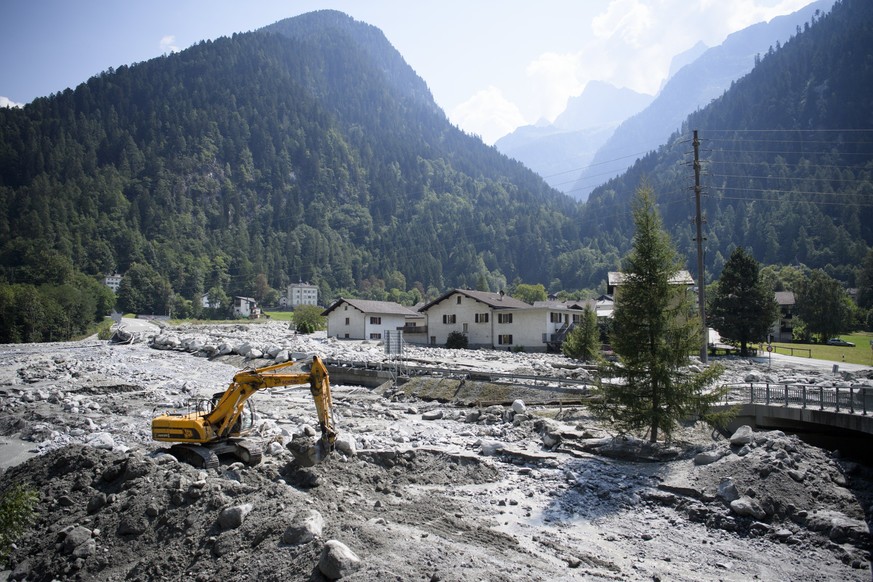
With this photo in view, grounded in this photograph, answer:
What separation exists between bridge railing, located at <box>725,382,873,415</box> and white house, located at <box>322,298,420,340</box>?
4937 centimetres

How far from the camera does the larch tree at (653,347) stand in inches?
724

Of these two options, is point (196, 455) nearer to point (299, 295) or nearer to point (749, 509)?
point (749, 509)

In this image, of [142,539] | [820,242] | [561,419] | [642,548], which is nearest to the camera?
[142,539]

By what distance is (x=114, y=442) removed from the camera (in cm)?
1959

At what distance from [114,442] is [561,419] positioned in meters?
17.7

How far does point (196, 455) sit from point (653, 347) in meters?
14.7

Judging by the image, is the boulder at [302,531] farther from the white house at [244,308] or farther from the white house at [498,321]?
the white house at [244,308]

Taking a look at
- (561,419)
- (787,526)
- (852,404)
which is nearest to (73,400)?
(561,419)

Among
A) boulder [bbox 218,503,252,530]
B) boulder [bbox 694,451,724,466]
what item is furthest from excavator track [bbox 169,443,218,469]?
boulder [bbox 694,451,724,466]

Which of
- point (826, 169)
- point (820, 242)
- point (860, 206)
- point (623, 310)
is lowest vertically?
point (623, 310)

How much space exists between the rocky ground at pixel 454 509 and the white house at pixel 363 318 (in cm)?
4693

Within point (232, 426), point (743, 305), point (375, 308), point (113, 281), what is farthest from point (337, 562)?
point (113, 281)

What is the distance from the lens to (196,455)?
14922mm

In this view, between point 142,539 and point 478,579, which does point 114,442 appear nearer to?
point 142,539
